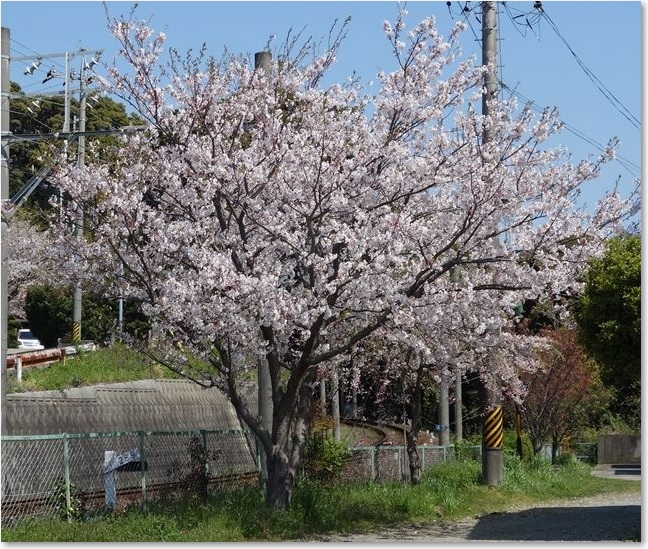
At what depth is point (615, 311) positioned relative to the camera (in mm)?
13703

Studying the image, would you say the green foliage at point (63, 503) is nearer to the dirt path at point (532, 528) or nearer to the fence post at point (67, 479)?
the fence post at point (67, 479)

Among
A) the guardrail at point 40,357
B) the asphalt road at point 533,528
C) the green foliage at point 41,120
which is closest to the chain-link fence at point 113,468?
the asphalt road at point 533,528

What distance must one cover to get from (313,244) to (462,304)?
82.3 inches

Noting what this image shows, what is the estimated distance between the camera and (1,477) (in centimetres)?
1288

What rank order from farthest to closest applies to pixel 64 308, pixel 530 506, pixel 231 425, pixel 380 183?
pixel 64 308, pixel 231 425, pixel 530 506, pixel 380 183

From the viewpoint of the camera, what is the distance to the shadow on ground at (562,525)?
14716 millimetres

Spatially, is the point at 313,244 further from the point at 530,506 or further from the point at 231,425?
the point at 231,425

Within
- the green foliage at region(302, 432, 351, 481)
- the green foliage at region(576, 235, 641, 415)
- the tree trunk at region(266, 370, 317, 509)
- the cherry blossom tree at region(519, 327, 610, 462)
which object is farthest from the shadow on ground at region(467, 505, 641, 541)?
the cherry blossom tree at region(519, 327, 610, 462)

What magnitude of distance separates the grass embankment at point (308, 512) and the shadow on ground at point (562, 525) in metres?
0.83

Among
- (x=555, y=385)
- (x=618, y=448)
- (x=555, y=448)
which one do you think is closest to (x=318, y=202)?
(x=555, y=385)

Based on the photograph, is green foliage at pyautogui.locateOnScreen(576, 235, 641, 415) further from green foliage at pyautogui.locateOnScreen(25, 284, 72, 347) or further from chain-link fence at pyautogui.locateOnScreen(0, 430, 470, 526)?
green foliage at pyautogui.locateOnScreen(25, 284, 72, 347)

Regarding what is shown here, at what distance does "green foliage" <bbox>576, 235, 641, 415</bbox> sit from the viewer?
13.4 m

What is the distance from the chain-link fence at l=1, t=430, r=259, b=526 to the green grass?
401 inches

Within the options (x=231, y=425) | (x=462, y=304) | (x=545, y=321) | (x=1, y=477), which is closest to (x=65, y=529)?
(x=1, y=477)
